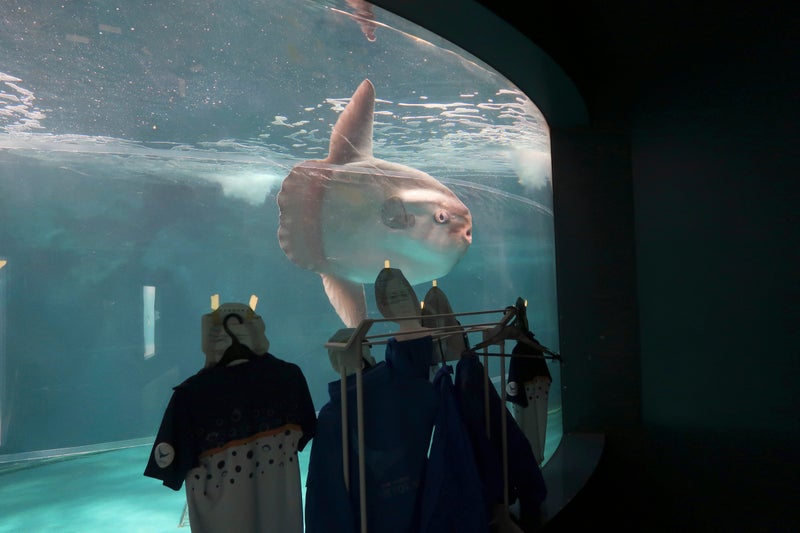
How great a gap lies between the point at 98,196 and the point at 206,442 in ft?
18.3

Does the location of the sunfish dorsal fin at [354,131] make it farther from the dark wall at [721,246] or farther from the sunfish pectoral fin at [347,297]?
the dark wall at [721,246]

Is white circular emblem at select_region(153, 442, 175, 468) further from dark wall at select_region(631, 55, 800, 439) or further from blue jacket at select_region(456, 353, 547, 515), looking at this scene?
A: dark wall at select_region(631, 55, 800, 439)

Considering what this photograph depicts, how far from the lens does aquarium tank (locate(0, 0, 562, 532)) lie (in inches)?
137

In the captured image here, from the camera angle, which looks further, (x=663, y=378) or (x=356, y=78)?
(x=356, y=78)

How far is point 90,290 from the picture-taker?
620cm

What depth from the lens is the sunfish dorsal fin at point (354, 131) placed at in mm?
4574

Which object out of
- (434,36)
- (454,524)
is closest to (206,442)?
(454,524)

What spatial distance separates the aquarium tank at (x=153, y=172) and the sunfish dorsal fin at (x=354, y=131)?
0.19 m

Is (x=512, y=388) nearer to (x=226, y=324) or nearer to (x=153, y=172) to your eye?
(x=226, y=324)

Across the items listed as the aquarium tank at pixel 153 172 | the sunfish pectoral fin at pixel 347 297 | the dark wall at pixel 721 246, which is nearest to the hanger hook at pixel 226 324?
the aquarium tank at pixel 153 172

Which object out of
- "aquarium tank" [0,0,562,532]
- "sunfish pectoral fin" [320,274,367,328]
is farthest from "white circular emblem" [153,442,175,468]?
"sunfish pectoral fin" [320,274,367,328]

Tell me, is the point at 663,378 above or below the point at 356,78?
below

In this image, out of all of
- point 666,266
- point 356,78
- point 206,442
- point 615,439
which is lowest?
point 615,439

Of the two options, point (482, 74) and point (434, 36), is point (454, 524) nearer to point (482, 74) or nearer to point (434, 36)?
point (434, 36)
